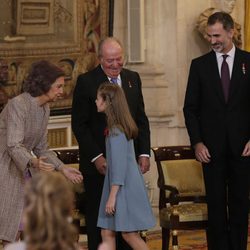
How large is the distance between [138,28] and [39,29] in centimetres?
152

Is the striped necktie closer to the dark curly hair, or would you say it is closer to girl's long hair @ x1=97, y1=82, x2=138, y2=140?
girl's long hair @ x1=97, y1=82, x2=138, y2=140

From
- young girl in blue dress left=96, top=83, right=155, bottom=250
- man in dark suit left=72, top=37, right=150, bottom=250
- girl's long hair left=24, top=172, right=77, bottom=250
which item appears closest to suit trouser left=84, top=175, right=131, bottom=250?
man in dark suit left=72, top=37, right=150, bottom=250

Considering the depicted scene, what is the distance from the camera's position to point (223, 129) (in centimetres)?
702

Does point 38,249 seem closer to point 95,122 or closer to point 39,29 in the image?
point 95,122

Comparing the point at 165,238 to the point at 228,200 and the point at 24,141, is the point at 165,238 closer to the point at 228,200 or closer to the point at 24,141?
the point at 228,200

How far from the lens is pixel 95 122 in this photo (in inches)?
266

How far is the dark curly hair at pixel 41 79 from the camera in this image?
6.08m

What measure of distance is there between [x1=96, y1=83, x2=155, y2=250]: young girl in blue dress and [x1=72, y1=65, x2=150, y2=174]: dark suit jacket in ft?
0.87

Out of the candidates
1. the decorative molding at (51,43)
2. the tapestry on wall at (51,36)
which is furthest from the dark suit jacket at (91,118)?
the decorative molding at (51,43)

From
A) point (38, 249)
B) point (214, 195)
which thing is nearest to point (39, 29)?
point (214, 195)

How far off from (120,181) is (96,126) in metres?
0.56

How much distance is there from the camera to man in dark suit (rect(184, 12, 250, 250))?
701cm

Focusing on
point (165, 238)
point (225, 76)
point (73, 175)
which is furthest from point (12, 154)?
point (165, 238)

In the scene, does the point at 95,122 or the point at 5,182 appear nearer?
the point at 5,182
